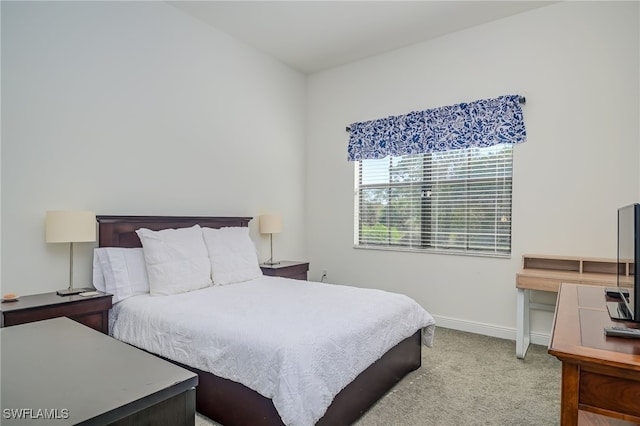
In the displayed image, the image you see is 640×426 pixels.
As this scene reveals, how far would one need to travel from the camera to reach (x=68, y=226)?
2.41 meters

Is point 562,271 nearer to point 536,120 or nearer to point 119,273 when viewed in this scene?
point 536,120

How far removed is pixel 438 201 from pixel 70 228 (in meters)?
3.38

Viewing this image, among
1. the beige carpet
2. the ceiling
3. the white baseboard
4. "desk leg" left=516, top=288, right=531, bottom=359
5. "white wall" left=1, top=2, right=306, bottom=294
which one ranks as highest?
the ceiling

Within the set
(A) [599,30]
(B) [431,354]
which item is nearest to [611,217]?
(A) [599,30]

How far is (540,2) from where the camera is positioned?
10.7 ft

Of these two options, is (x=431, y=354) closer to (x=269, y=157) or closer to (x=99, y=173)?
(x=269, y=157)

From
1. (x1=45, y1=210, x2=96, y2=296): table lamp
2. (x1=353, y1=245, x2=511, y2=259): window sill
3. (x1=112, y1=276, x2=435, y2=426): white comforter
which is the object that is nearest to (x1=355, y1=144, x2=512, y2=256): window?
(x1=353, y1=245, x2=511, y2=259): window sill

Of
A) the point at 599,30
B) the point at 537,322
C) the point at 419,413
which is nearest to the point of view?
the point at 419,413

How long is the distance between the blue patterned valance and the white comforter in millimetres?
1927

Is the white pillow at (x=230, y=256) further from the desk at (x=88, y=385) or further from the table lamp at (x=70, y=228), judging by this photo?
the desk at (x=88, y=385)

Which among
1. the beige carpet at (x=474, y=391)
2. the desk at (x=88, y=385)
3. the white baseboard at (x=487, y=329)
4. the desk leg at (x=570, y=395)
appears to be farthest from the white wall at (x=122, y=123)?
the desk leg at (x=570, y=395)

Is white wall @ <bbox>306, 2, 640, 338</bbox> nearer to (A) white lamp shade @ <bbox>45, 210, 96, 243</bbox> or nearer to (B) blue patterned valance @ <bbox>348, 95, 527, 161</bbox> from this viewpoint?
(B) blue patterned valance @ <bbox>348, 95, 527, 161</bbox>

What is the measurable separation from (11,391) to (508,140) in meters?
3.85

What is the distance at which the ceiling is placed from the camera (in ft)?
10.8
